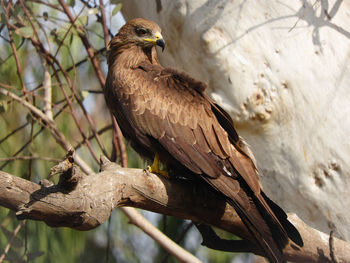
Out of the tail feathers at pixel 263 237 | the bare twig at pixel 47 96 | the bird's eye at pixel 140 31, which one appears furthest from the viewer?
the bare twig at pixel 47 96

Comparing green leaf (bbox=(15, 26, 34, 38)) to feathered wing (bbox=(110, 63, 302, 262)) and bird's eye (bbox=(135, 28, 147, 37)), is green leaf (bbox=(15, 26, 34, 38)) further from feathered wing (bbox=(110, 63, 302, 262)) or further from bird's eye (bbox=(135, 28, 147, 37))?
feathered wing (bbox=(110, 63, 302, 262))

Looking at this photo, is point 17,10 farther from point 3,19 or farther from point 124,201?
point 124,201

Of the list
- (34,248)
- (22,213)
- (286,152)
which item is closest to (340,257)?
(286,152)

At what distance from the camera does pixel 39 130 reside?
16.1ft

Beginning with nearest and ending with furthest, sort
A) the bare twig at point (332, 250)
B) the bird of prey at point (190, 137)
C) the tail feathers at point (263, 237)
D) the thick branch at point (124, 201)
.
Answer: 1. the thick branch at point (124, 201)
2. the tail feathers at point (263, 237)
3. the bird of prey at point (190, 137)
4. the bare twig at point (332, 250)

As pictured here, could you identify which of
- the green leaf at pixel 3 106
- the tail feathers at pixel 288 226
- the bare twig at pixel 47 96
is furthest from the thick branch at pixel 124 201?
the bare twig at pixel 47 96

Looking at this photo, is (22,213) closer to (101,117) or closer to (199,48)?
(199,48)

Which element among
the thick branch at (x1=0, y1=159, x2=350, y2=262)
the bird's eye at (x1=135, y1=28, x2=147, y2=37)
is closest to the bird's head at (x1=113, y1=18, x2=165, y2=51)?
the bird's eye at (x1=135, y1=28, x2=147, y2=37)

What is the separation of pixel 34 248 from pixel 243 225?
2365 mm

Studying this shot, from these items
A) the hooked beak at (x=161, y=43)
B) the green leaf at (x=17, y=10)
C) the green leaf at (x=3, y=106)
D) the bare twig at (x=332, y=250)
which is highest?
the green leaf at (x=17, y=10)

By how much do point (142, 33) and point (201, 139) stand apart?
1046 millimetres

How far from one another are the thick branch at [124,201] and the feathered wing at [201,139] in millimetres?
177

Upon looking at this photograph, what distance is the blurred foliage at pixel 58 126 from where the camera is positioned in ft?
15.0

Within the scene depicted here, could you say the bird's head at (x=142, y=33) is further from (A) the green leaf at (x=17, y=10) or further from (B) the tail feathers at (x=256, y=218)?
(B) the tail feathers at (x=256, y=218)
